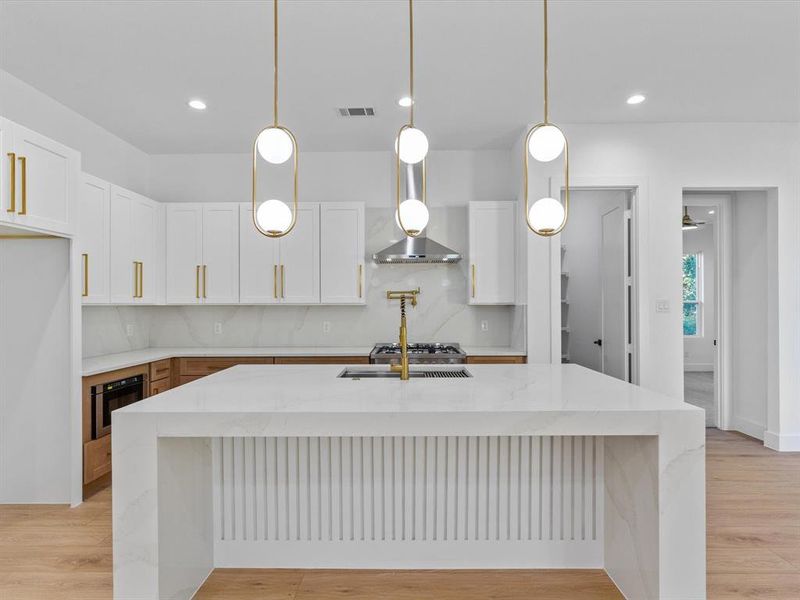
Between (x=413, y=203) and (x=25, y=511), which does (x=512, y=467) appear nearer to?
(x=413, y=203)

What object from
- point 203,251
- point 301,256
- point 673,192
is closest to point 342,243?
point 301,256

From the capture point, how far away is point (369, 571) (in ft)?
7.57

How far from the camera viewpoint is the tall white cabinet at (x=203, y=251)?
14.8 ft

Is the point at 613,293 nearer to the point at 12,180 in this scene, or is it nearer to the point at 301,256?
the point at 301,256

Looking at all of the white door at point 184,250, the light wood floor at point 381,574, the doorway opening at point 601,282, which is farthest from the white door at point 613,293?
the white door at point 184,250

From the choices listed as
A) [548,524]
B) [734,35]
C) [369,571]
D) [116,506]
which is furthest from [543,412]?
[734,35]

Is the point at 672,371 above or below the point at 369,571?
above

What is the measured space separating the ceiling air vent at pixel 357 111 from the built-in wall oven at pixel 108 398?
2.57 m

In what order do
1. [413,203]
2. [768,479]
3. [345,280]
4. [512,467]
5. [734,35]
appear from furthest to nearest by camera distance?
[345,280] < [768,479] < [734,35] < [512,467] < [413,203]

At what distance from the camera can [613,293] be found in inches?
184

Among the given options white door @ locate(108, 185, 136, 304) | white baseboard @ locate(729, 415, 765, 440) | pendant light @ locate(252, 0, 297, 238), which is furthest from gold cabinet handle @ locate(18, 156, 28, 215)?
white baseboard @ locate(729, 415, 765, 440)

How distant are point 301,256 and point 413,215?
2.59 meters

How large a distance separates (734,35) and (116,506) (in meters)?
3.78

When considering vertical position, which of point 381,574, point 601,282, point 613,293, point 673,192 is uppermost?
point 673,192
